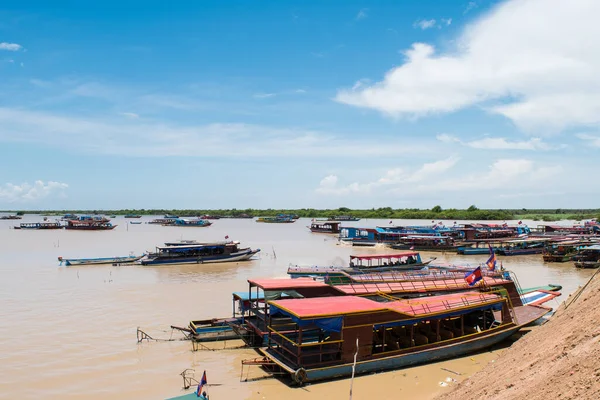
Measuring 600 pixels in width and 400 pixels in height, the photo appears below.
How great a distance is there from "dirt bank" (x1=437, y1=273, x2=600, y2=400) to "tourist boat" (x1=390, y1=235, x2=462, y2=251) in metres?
41.9

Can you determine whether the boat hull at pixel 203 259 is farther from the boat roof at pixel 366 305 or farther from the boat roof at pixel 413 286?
the boat roof at pixel 366 305

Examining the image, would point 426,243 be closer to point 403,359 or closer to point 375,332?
point 375,332

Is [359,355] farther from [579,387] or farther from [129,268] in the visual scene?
[129,268]

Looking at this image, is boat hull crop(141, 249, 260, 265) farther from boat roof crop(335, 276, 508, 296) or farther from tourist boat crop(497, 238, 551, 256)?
tourist boat crop(497, 238, 551, 256)

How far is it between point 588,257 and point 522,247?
971cm

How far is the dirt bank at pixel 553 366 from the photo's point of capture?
7355 mm

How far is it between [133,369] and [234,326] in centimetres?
418

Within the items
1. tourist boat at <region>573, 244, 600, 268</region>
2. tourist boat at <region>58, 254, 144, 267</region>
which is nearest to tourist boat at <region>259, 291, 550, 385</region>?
tourist boat at <region>573, 244, 600, 268</region>

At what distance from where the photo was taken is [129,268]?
40.5 metres

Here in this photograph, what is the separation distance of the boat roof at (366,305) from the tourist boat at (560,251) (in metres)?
30.6

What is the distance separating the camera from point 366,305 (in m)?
15.1

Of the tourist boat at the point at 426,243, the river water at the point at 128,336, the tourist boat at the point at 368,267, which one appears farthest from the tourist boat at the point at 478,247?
the tourist boat at the point at 368,267

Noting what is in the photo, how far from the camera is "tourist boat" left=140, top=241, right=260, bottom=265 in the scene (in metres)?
42.6

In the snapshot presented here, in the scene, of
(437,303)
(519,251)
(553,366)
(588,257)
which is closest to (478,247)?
(519,251)
